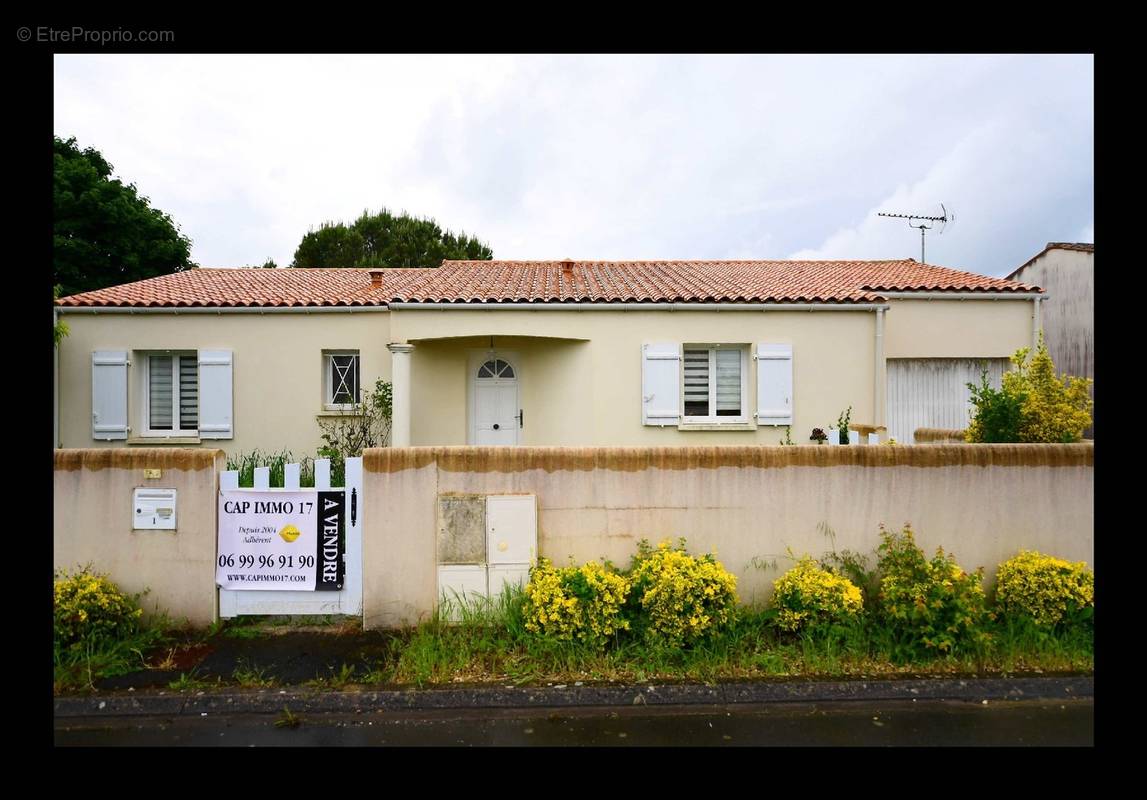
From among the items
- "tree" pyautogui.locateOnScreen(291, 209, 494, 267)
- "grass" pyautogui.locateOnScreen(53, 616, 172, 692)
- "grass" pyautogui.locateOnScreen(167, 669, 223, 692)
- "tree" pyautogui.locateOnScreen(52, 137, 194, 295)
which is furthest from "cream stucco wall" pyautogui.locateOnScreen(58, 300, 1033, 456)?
"tree" pyautogui.locateOnScreen(291, 209, 494, 267)

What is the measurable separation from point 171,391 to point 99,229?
47.3 feet

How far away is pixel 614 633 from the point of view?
4.34 meters

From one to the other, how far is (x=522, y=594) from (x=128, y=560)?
10.4 feet

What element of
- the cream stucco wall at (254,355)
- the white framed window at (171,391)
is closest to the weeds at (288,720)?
the cream stucco wall at (254,355)

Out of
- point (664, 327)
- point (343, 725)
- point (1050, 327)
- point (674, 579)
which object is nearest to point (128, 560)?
point (343, 725)

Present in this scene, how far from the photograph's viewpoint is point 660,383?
374 inches

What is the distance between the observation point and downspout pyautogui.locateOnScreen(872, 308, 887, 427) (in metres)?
9.56

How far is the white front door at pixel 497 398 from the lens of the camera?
10.7 metres

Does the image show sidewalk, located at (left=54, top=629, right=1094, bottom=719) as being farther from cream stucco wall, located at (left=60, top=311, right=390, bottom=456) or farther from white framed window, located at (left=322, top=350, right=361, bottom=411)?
white framed window, located at (left=322, top=350, right=361, bottom=411)

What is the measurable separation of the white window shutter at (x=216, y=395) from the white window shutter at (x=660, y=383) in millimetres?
7139

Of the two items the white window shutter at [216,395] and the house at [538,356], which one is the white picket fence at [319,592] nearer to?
the house at [538,356]

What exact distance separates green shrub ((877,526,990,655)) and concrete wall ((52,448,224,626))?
5.30m

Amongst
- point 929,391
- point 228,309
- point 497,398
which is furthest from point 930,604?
point 228,309

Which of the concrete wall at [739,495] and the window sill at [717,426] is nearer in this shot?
the concrete wall at [739,495]
